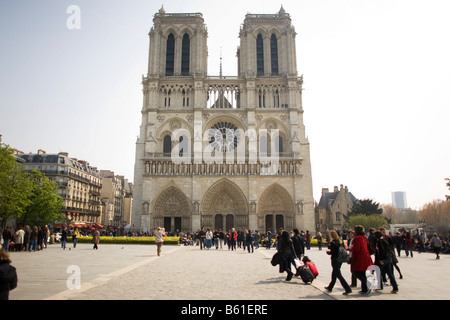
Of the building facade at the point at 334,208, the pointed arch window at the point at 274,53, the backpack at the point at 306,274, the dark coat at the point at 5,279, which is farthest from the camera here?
the building facade at the point at 334,208

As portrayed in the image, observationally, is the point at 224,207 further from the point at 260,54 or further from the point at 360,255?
the point at 360,255

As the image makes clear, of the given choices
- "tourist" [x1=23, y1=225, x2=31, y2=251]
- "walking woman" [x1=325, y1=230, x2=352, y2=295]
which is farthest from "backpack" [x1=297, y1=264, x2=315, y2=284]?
"tourist" [x1=23, y1=225, x2=31, y2=251]

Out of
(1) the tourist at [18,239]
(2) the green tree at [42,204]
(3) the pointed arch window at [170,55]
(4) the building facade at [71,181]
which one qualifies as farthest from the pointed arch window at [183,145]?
(1) the tourist at [18,239]

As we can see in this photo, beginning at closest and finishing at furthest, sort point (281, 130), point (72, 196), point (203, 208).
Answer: point (203, 208) → point (281, 130) → point (72, 196)

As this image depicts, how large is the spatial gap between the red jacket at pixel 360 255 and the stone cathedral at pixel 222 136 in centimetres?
2605

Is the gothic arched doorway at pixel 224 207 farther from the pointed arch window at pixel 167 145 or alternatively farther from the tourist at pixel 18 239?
the tourist at pixel 18 239

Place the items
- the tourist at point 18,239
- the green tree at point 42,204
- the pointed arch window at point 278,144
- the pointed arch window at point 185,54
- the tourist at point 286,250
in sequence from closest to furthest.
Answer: the tourist at point 286,250 → the tourist at point 18,239 → the green tree at point 42,204 → the pointed arch window at point 278,144 → the pointed arch window at point 185,54

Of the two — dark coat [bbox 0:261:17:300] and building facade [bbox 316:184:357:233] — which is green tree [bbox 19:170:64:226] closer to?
dark coat [bbox 0:261:17:300]

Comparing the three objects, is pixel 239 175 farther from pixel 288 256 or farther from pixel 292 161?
pixel 288 256

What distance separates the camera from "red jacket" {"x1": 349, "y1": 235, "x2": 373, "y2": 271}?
673cm

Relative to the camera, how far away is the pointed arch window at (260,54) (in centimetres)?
3869
